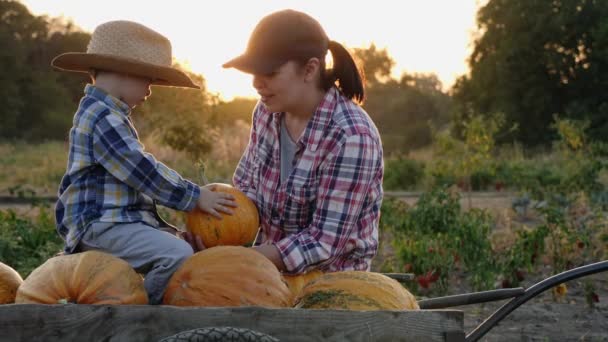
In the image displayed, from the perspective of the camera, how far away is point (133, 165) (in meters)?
2.92

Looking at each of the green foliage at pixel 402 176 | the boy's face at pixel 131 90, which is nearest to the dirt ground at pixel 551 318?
the boy's face at pixel 131 90

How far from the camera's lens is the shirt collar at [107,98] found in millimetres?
3088

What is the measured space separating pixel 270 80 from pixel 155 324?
1.34 m

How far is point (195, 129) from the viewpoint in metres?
15.9

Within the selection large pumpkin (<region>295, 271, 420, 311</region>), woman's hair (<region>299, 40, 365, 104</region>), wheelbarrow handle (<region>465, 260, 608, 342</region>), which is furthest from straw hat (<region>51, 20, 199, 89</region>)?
wheelbarrow handle (<region>465, 260, 608, 342</region>)

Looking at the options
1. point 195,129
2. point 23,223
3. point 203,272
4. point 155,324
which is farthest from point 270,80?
point 195,129

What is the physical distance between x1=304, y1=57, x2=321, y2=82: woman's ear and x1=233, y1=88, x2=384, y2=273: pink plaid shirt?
0.12m

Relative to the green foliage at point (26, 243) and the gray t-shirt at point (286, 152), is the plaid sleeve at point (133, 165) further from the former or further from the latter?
the green foliage at point (26, 243)

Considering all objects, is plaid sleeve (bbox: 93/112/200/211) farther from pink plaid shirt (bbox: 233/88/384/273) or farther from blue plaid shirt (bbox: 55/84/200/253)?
pink plaid shirt (bbox: 233/88/384/273)

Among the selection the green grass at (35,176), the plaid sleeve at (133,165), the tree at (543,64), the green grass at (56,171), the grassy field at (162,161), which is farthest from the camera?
the tree at (543,64)

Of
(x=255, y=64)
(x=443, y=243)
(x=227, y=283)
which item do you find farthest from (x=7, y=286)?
(x=443, y=243)

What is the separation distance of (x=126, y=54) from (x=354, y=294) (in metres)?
1.40

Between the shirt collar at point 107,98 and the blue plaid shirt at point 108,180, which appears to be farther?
the shirt collar at point 107,98

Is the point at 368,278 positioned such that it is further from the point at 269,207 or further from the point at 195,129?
the point at 195,129
